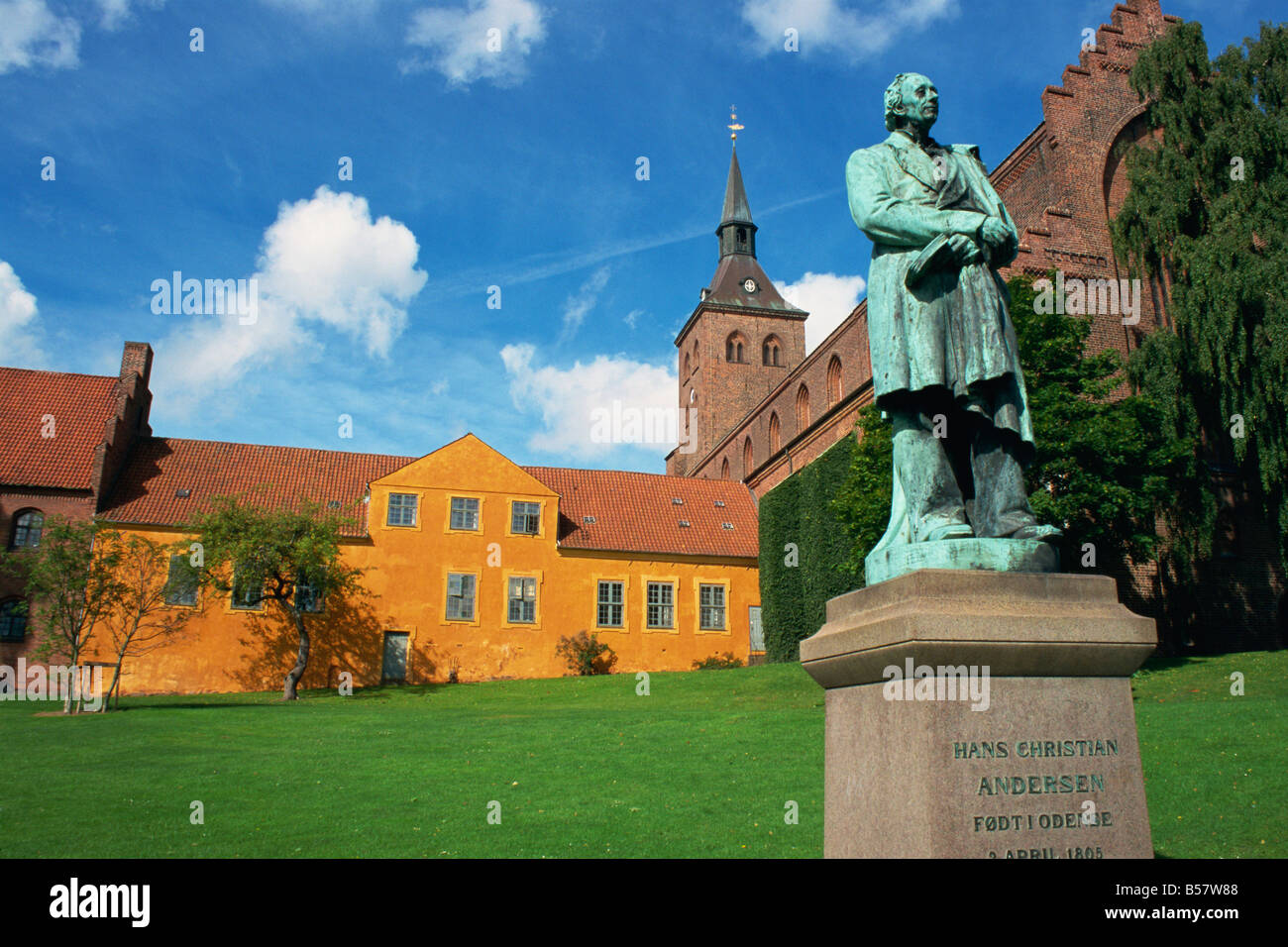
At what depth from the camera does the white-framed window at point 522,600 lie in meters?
34.8

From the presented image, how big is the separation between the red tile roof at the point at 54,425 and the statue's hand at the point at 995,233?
35.0 meters

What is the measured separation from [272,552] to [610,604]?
505 inches

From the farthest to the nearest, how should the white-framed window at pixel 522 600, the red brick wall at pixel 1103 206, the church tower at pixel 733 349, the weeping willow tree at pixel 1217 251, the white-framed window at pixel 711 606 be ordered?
the church tower at pixel 733 349
the white-framed window at pixel 711 606
the white-framed window at pixel 522 600
the red brick wall at pixel 1103 206
the weeping willow tree at pixel 1217 251

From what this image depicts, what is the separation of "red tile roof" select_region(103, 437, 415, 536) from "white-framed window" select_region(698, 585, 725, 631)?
531 inches

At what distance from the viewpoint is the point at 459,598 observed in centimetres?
3425

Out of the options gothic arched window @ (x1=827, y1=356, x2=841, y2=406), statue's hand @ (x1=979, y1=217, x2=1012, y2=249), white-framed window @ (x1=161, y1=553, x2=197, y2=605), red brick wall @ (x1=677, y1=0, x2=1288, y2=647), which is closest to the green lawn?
statue's hand @ (x1=979, y1=217, x2=1012, y2=249)

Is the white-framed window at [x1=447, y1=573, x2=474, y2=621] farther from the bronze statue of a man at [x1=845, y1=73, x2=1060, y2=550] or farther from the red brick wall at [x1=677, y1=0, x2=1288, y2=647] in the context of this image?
the bronze statue of a man at [x1=845, y1=73, x2=1060, y2=550]

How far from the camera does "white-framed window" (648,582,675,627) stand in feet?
119

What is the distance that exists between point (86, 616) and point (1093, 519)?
2612 cm

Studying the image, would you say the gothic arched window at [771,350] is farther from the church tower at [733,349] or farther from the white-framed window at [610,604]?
the white-framed window at [610,604]

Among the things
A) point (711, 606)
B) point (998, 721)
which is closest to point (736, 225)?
point (711, 606)

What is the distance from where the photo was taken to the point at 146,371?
3712 cm

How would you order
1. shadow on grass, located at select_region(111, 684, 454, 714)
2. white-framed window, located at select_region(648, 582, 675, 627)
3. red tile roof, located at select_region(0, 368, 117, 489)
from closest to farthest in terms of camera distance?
shadow on grass, located at select_region(111, 684, 454, 714), red tile roof, located at select_region(0, 368, 117, 489), white-framed window, located at select_region(648, 582, 675, 627)

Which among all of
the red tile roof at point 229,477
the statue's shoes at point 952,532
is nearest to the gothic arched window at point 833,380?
the red tile roof at point 229,477
